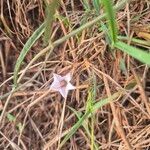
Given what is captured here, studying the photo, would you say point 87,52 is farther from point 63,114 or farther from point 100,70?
point 63,114

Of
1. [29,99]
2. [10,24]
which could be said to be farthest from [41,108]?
[10,24]

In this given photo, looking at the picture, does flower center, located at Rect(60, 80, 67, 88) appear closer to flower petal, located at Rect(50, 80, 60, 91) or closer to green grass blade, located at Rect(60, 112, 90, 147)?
flower petal, located at Rect(50, 80, 60, 91)

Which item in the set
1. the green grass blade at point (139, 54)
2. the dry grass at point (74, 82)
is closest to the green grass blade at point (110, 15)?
the green grass blade at point (139, 54)

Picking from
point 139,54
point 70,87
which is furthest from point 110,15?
point 70,87

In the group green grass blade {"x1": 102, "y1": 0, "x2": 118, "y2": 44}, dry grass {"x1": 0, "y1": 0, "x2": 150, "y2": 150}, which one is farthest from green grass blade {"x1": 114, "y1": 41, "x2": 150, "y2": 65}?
dry grass {"x1": 0, "y1": 0, "x2": 150, "y2": 150}

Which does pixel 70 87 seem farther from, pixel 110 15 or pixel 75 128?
pixel 110 15
